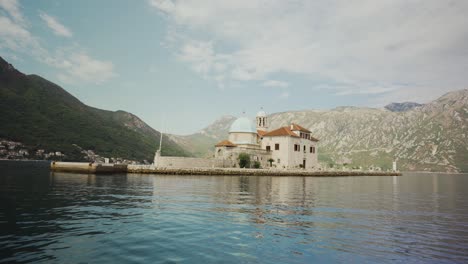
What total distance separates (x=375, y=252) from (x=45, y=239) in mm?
13704

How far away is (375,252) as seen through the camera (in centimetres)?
1292

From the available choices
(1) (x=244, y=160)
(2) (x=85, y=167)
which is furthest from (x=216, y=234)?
(1) (x=244, y=160)

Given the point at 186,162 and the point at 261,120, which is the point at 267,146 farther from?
the point at 186,162

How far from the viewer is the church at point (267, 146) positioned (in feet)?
306

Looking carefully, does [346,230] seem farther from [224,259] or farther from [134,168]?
[134,168]

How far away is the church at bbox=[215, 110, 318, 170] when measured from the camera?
93125 millimetres

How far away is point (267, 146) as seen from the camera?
331ft

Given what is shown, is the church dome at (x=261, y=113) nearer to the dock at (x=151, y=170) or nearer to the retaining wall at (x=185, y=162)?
the dock at (x=151, y=170)

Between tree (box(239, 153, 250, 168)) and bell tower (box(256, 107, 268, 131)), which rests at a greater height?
bell tower (box(256, 107, 268, 131))

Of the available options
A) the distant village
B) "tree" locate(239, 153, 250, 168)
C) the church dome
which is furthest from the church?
the distant village

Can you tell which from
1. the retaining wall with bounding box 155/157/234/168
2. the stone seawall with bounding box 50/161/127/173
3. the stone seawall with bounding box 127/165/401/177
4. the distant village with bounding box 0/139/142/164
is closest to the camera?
the stone seawall with bounding box 50/161/127/173

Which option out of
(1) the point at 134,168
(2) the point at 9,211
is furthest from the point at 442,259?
(1) the point at 134,168

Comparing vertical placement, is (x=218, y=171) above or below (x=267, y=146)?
below

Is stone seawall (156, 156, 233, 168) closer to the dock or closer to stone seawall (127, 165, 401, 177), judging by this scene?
stone seawall (127, 165, 401, 177)
